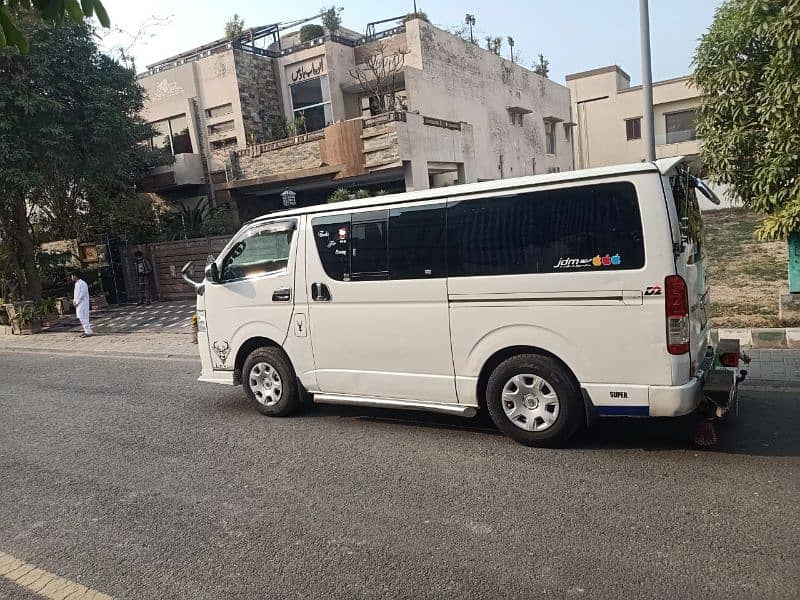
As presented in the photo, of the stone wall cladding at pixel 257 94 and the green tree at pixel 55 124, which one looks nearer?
the green tree at pixel 55 124

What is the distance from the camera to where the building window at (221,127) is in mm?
23031

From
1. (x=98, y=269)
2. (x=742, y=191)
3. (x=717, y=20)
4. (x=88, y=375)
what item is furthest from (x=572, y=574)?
(x=98, y=269)

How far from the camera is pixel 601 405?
15.7 feet

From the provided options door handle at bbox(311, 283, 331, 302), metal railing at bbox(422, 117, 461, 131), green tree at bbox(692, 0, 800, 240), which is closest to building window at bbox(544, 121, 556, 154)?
metal railing at bbox(422, 117, 461, 131)

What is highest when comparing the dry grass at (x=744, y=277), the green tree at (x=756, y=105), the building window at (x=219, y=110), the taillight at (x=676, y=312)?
the building window at (x=219, y=110)

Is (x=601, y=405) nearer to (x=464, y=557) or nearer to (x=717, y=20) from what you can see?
(x=464, y=557)

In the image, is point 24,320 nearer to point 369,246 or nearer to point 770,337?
point 369,246

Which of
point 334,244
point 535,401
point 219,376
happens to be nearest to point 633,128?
point 334,244

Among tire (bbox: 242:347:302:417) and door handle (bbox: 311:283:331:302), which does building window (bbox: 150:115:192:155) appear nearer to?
tire (bbox: 242:347:302:417)

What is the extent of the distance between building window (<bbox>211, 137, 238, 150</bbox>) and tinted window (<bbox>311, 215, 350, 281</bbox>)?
1847 centimetres

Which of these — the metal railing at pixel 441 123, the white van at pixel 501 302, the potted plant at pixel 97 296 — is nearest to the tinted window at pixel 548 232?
the white van at pixel 501 302

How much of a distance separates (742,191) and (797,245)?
98cm

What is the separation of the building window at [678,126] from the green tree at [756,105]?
97.6 ft

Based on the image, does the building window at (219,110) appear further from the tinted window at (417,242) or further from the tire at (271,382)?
the tinted window at (417,242)
